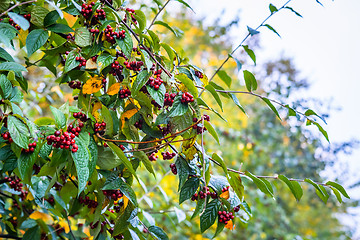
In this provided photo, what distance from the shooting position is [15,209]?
115cm

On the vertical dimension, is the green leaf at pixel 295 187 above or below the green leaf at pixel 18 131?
above

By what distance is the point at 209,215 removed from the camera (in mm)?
761

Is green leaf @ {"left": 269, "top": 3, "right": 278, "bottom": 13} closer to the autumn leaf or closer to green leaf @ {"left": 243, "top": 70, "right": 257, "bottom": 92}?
green leaf @ {"left": 243, "top": 70, "right": 257, "bottom": 92}

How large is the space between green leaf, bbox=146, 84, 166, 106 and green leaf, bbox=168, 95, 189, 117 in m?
0.03

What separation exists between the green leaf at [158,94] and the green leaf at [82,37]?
19 centimetres

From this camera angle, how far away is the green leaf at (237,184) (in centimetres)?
75

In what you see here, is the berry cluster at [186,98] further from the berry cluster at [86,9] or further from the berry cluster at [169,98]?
the berry cluster at [86,9]

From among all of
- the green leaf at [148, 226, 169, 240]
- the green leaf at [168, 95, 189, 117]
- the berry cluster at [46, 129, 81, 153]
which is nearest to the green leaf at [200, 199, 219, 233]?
the green leaf at [148, 226, 169, 240]

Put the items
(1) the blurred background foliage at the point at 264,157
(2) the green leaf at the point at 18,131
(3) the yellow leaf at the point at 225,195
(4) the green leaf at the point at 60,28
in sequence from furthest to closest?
(1) the blurred background foliage at the point at 264,157 < (3) the yellow leaf at the point at 225,195 < (4) the green leaf at the point at 60,28 < (2) the green leaf at the point at 18,131

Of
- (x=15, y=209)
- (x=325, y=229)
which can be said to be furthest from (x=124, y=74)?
(x=325, y=229)

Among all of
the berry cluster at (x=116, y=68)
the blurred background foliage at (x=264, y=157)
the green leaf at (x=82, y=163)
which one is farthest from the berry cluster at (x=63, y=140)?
the blurred background foliage at (x=264, y=157)

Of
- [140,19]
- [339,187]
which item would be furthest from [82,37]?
[339,187]

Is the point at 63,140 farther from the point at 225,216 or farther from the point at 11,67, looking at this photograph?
Answer: the point at 225,216

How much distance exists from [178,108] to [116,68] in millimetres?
201
